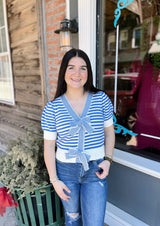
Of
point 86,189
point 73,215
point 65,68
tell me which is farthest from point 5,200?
point 65,68

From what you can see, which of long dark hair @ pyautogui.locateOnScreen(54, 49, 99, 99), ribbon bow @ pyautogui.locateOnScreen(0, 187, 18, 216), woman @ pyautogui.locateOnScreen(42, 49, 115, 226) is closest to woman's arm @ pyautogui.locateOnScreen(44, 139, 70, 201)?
woman @ pyautogui.locateOnScreen(42, 49, 115, 226)

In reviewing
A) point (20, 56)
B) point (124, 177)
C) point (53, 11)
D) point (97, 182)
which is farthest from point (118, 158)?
point (20, 56)

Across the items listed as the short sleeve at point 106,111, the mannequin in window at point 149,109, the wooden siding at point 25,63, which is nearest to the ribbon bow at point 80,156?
the short sleeve at point 106,111

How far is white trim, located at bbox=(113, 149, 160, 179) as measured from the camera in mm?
1521

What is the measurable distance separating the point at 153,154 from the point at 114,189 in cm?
57

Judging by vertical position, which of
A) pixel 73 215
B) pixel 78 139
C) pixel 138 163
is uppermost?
pixel 78 139

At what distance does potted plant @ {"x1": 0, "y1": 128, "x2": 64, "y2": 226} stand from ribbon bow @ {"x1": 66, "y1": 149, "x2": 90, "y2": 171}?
1.76 feet

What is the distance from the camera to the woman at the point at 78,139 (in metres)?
1.08

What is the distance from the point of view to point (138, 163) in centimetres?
164

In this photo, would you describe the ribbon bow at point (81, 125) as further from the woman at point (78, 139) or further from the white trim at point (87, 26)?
the white trim at point (87, 26)

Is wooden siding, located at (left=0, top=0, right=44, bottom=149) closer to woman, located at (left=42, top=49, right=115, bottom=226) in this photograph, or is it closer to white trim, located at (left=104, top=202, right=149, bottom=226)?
woman, located at (left=42, top=49, right=115, bottom=226)

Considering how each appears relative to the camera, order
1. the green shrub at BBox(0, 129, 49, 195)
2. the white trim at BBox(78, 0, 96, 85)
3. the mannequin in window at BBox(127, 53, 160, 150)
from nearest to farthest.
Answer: the green shrub at BBox(0, 129, 49, 195)
the white trim at BBox(78, 0, 96, 85)
the mannequin in window at BBox(127, 53, 160, 150)

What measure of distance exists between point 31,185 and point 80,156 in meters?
0.64

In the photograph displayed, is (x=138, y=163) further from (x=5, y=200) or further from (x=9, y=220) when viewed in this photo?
(x=9, y=220)
